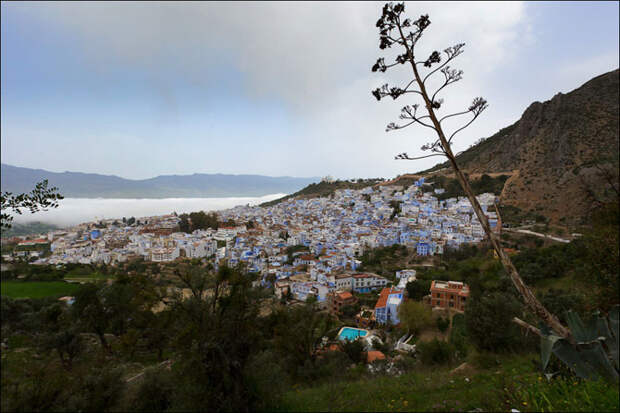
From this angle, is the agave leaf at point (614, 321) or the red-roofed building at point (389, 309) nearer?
the agave leaf at point (614, 321)

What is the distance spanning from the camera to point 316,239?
4191cm

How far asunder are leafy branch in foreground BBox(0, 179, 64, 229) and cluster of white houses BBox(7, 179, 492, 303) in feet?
61.8

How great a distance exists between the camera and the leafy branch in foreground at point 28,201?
3.61 meters

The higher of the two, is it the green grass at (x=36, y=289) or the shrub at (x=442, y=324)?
the shrub at (x=442, y=324)

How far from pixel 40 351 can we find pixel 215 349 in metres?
15.9

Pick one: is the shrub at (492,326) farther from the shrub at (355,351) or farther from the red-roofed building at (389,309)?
the red-roofed building at (389,309)

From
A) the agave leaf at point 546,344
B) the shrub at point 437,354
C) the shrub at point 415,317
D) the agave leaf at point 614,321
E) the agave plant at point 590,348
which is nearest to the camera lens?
the agave leaf at point 546,344

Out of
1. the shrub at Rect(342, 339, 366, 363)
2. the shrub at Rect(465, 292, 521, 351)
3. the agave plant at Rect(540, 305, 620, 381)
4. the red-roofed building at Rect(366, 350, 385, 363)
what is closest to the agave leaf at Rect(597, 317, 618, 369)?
the agave plant at Rect(540, 305, 620, 381)

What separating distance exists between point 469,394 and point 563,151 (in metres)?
36.8

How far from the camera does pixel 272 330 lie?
11141 mm

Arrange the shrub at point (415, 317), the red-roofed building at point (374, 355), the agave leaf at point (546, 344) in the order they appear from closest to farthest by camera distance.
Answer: the agave leaf at point (546, 344)
the red-roofed building at point (374, 355)
the shrub at point (415, 317)

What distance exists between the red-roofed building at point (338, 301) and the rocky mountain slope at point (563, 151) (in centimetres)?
1541

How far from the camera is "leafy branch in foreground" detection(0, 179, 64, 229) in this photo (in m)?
3.61

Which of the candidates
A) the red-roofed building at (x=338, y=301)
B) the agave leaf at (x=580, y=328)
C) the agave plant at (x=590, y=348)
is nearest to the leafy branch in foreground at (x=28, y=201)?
the agave plant at (x=590, y=348)
